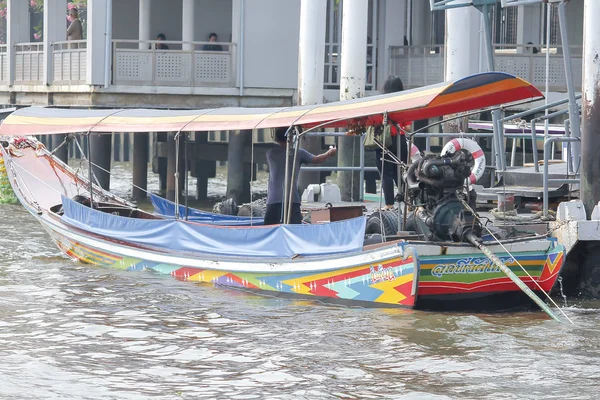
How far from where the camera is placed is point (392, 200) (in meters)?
13.4

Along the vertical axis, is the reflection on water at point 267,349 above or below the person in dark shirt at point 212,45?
below

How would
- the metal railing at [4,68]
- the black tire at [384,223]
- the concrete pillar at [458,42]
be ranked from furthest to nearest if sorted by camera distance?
the metal railing at [4,68], the concrete pillar at [458,42], the black tire at [384,223]

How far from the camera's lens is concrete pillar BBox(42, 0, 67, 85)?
22656 mm

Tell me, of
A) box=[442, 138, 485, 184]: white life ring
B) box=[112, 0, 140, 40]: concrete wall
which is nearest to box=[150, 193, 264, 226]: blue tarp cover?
box=[442, 138, 485, 184]: white life ring

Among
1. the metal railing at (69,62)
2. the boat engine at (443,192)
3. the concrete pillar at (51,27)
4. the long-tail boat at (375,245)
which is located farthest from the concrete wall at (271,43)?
the boat engine at (443,192)

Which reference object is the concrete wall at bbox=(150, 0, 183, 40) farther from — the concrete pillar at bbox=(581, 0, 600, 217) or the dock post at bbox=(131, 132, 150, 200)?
the concrete pillar at bbox=(581, 0, 600, 217)

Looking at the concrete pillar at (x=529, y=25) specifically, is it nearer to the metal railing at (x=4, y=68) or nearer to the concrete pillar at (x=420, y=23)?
the concrete pillar at (x=420, y=23)

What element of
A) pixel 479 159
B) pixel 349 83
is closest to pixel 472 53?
pixel 349 83

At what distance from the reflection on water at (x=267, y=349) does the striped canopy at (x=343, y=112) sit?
73.0 inches

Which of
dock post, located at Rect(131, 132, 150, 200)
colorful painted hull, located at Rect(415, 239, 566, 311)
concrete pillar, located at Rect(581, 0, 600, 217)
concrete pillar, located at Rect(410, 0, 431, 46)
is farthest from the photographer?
dock post, located at Rect(131, 132, 150, 200)

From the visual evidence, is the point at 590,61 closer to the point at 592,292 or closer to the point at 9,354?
the point at 592,292

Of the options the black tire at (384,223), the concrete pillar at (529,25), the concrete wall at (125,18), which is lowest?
the black tire at (384,223)

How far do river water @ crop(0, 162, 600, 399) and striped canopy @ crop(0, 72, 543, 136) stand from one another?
6.08 feet

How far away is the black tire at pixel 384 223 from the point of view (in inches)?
472
